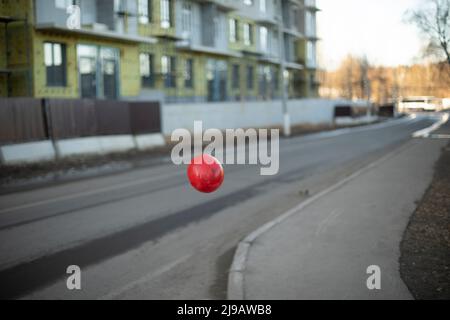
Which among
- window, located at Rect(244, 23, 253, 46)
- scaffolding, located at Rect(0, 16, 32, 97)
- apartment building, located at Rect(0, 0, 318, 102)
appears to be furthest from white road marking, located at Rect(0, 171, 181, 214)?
window, located at Rect(244, 23, 253, 46)

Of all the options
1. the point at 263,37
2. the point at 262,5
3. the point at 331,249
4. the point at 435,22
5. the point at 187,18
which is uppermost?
the point at 262,5

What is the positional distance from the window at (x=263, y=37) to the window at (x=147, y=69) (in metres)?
17.0

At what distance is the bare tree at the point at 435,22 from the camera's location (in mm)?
9898

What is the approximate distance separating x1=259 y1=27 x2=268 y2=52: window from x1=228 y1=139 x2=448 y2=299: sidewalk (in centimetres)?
3496

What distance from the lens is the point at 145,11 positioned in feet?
91.2

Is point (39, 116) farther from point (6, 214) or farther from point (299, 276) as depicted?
point (299, 276)

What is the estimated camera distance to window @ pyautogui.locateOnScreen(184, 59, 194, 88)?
114 feet

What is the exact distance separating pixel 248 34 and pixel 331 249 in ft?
127

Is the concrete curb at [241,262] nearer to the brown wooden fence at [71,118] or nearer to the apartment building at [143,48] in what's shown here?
the apartment building at [143,48]

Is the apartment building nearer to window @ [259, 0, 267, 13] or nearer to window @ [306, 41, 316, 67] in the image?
window @ [259, 0, 267, 13]
